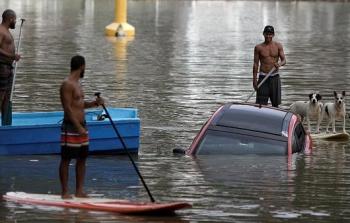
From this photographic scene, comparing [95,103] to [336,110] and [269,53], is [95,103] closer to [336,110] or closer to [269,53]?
[269,53]

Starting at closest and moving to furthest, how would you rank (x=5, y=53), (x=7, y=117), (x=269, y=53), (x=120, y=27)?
(x=5, y=53) < (x=7, y=117) < (x=269, y=53) < (x=120, y=27)

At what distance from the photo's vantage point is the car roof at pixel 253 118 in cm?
1716

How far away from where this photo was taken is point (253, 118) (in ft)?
56.8

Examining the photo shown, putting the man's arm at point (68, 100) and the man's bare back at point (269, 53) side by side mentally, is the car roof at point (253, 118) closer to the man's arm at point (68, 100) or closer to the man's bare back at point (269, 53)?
the man's bare back at point (269, 53)

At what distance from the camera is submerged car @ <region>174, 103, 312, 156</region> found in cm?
1706

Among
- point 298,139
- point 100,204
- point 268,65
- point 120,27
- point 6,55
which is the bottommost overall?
point 120,27

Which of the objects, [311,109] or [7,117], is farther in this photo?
[311,109]

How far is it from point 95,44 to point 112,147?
93.2 feet

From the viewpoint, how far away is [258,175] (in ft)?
51.8

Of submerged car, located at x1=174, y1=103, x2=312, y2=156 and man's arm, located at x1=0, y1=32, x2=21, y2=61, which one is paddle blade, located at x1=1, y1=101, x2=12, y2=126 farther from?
submerged car, located at x1=174, y1=103, x2=312, y2=156

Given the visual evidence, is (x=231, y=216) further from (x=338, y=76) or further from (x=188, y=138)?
(x=338, y=76)

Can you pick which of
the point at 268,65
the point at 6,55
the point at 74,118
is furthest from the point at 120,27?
the point at 74,118

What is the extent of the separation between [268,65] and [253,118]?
2.66m

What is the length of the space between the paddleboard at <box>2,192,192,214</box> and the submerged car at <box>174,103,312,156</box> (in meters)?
4.10
